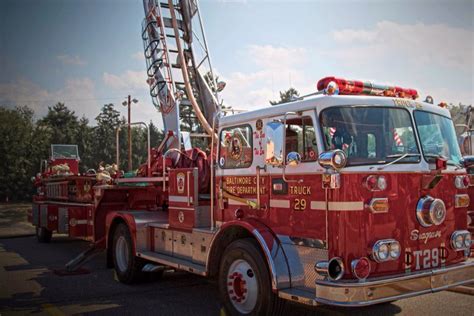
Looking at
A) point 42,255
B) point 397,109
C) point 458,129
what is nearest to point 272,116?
point 397,109

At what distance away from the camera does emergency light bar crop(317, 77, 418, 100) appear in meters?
4.84

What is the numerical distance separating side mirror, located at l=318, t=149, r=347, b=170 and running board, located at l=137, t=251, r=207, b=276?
7.36ft

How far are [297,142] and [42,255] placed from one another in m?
8.13

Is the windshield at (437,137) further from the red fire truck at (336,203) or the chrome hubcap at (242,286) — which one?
the chrome hubcap at (242,286)

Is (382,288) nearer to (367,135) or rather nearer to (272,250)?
(272,250)

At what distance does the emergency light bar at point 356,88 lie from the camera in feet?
15.9

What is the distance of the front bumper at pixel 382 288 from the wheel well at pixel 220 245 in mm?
1522

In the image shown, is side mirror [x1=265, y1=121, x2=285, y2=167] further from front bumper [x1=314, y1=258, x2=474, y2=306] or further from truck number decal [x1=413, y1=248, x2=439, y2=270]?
truck number decal [x1=413, y1=248, x2=439, y2=270]

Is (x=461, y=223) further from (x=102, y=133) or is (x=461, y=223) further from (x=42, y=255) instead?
(x=102, y=133)

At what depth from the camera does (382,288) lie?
164 inches

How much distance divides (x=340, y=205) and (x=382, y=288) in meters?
0.79

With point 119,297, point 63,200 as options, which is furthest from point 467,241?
point 63,200

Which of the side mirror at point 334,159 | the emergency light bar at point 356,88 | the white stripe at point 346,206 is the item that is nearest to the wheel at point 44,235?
the emergency light bar at point 356,88

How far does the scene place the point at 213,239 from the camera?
5555mm
